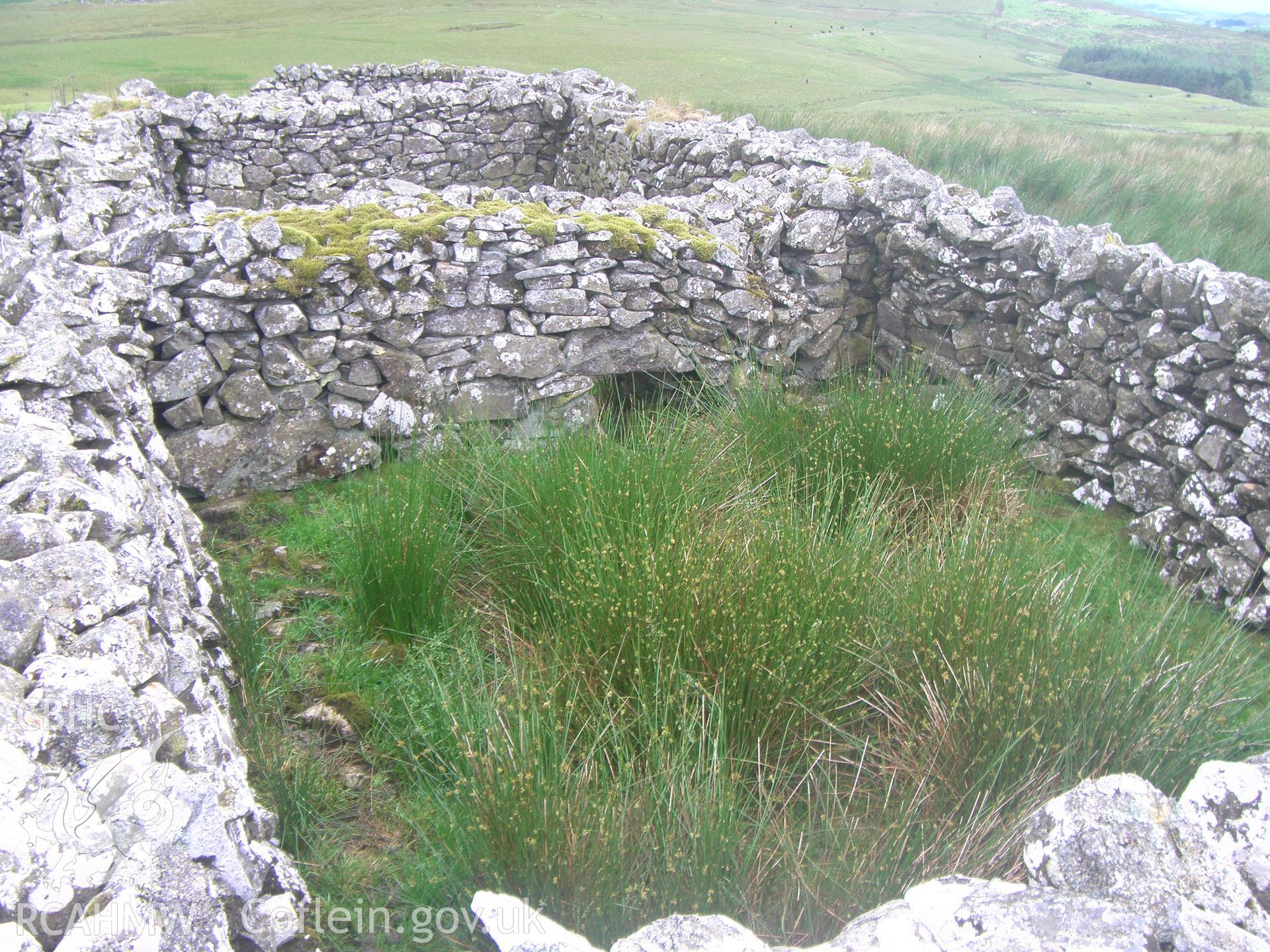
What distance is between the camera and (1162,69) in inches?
1025

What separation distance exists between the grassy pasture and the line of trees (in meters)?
25.1

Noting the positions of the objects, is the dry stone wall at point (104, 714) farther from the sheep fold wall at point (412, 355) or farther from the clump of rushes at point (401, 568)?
the clump of rushes at point (401, 568)

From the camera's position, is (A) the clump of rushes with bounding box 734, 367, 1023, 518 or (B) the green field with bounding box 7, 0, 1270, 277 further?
(B) the green field with bounding box 7, 0, 1270, 277

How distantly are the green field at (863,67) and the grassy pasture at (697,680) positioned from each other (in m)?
5.16

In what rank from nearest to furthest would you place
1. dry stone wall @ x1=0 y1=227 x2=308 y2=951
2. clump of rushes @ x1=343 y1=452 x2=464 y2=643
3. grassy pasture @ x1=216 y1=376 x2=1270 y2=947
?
dry stone wall @ x1=0 y1=227 x2=308 y2=951 < grassy pasture @ x1=216 y1=376 x2=1270 y2=947 < clump of rushes @ x1=343 y1=452 x2=464 y2=643

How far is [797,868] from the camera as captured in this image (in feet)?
7.00

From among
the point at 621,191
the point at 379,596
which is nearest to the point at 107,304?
the point at 379,596

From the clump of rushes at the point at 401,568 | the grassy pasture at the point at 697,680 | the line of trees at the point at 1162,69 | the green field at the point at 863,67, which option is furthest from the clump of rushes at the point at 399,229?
the line of trees at the point at 1162,69

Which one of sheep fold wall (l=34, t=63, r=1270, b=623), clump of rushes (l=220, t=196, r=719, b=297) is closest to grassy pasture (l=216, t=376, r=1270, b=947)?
sheep fold wall (l=34, t=63, r=1270, b=623)

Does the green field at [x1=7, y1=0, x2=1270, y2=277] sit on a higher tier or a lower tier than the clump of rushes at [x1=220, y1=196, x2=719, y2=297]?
higher

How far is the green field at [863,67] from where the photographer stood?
28.6 feet

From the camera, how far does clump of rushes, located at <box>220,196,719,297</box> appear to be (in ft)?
14.7

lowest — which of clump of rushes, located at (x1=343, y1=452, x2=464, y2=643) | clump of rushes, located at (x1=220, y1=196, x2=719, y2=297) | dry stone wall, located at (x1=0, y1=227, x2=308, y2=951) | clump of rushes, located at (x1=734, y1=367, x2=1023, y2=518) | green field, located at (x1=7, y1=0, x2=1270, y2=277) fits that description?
clump of rushes, located at (x1=343, y1=452, x2=464, y2=643)

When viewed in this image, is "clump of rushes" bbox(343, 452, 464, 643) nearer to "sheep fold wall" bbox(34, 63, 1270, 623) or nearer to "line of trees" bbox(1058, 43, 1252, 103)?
"sheep fold wall" bbox(34, 63, 1270, 623)
